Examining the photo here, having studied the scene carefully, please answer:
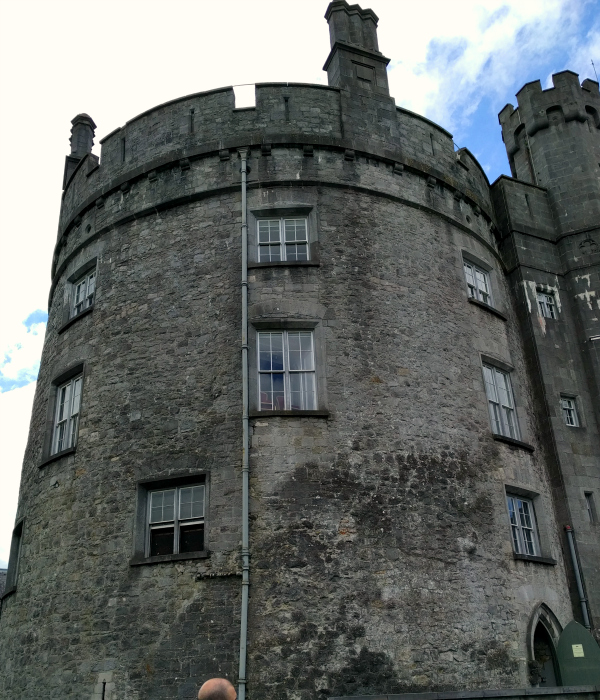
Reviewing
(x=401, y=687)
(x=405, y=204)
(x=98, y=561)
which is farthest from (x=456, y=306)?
(x=98, y=561)

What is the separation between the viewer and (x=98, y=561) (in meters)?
14.4

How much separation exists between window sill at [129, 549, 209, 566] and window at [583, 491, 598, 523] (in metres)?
9.60

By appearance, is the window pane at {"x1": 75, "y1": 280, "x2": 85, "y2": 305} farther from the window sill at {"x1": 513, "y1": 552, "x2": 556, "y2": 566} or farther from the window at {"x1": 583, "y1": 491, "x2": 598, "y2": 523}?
the window at {"x1": 583, "y1": 491, "x2": 598, "y2": 523}

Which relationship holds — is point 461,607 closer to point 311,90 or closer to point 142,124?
point 311,90

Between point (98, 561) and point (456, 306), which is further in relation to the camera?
point (456, 306)

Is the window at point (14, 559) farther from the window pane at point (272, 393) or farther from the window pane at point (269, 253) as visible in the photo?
the window pane at point (269, 253)

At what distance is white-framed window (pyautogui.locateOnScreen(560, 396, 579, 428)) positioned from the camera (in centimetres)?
1894

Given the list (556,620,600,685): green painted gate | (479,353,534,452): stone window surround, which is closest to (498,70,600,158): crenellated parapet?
(479,353,534,452): stone window surround

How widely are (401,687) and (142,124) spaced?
14.3m

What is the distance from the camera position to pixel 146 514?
14.5 m

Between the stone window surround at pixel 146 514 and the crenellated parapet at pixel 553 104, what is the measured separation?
51.2 feet

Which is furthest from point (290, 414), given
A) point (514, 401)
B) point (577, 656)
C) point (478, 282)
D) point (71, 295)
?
point (71, 295)

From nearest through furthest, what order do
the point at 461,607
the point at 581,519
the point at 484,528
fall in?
1. the point at 461,607
2. the point at 484,528
3. the point at 581,519

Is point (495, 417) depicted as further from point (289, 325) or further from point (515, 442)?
point (289, 325)
